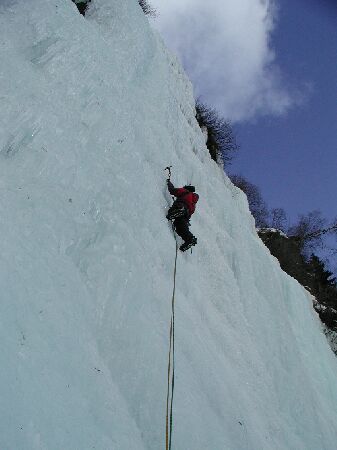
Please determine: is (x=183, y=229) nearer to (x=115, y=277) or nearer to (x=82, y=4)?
(x=115, y=277)

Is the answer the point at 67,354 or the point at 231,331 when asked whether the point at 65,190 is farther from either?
the point at 231,331

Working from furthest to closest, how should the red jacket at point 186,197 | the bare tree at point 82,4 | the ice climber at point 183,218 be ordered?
1. the bare tree at point 82,4
2. the red jacket at point 186,197
3. the ice climber at point 183,218

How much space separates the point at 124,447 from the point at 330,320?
556 inches

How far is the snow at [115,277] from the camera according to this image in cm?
314

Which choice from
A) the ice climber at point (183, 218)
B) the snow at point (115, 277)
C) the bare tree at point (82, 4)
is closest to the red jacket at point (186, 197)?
the ice climber at point (183, 218)

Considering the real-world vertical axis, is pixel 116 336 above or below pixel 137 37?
below

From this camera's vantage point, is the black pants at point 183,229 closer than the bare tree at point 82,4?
Yes

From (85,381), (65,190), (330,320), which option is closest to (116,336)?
(85,381)

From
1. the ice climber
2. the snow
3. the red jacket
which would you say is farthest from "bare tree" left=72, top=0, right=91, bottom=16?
the ice climber

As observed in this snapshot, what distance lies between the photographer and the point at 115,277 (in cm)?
449

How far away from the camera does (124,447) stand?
3.20 m

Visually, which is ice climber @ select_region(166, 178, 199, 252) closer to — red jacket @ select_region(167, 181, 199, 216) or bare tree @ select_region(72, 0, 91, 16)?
red jacket @ select_region(167, 181, 199, 216)

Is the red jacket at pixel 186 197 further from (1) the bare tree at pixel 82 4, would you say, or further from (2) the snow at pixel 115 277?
(1) the bare tree at pixel 82 4

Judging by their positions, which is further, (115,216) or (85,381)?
(115,216)
